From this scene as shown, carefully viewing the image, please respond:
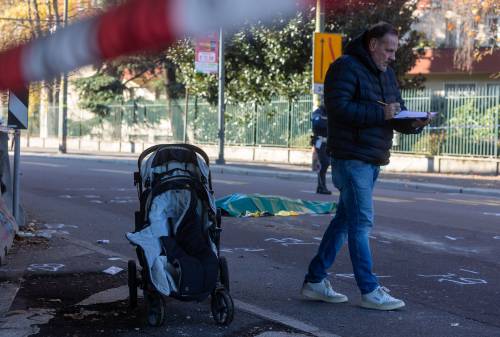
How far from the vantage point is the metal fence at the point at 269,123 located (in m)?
22.2

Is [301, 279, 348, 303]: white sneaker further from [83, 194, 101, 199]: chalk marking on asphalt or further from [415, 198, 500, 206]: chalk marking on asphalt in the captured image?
[415, 198, 500, 206]: chalk marking on asphalt

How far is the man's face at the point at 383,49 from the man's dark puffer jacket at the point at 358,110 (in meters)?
0.04

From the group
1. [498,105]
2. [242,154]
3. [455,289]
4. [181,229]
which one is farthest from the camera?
[242,154]

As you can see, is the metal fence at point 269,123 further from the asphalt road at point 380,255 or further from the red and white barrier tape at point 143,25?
the red and white barrier tape at point 143,25

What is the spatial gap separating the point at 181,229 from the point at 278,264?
2.31 metres

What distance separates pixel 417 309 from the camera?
5.34 meters

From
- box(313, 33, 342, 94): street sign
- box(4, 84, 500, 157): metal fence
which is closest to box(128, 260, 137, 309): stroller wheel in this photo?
box(313, 33, 342, 94): street sign

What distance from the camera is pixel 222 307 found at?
4.71 m

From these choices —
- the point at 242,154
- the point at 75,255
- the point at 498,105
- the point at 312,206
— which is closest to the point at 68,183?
the point at 312,206

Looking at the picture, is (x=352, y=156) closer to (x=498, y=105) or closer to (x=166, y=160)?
(x=166, y=160)

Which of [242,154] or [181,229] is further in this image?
[242,154]

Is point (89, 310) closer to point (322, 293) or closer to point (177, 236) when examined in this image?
point (177, 236)

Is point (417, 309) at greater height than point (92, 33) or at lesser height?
lesser

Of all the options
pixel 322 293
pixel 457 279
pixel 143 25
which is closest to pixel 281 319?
pixel 322 293
